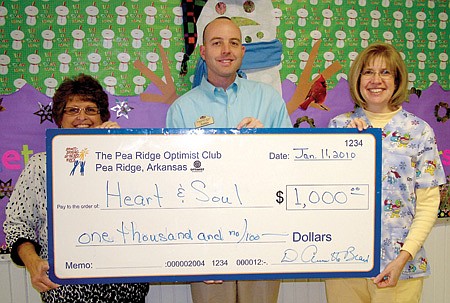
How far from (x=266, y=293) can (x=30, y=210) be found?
3.64ft

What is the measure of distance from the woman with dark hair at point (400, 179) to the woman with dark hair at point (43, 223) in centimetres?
104

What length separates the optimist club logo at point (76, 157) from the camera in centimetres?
142

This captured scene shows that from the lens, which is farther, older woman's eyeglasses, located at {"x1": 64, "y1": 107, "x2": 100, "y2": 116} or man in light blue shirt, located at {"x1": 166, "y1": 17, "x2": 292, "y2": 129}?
man in light blue shirt, located at {"x1": 166, "y1": 17, "x2": 292, "y2": 129}

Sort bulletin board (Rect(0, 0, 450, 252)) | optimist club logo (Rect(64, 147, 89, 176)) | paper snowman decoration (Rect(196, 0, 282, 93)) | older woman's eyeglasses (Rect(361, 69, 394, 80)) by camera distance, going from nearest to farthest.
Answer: optimist club logo (Rect(64, 147, 89, 176)), older woman's eyeglasses (Rect(361, 69, 394, 80)), bulletin board (Rect(0, 0, 450, 252)), paper snowman decoration (Rect(196, 0, 282, 93))

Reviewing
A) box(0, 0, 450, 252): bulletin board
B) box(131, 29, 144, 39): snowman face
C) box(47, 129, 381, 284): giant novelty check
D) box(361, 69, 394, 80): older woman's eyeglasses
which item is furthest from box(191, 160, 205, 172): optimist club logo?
box(131, 29, 144, 39): snowman face

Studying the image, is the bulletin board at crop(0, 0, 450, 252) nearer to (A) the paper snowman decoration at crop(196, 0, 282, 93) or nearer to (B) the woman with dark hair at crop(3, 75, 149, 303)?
(A) the paper snowman decoration at crop(196, 0, 282, 93)

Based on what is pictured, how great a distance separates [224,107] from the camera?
1849 mm

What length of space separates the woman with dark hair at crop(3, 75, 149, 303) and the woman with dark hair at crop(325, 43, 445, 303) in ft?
3.42

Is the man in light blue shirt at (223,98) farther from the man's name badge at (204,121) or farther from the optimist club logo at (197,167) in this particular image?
the optimist club logo at (197,167)

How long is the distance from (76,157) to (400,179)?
1.29 metres

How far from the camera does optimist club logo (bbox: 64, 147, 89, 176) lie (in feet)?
4.67

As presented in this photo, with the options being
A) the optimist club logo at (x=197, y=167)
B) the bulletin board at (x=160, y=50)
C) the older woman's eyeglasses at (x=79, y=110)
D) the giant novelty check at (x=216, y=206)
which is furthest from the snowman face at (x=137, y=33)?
the optimist club logo at (x=197, y=167)

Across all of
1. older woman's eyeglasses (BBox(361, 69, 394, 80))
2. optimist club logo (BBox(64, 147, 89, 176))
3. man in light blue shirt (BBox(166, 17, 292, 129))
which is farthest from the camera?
man in light blue shirt (BBox(166, 17, 292, 129))

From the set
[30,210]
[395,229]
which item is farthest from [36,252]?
[395,229]
